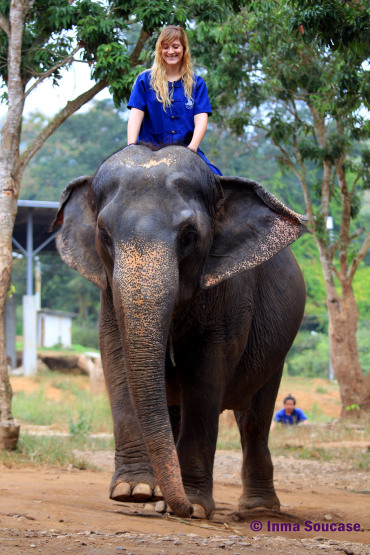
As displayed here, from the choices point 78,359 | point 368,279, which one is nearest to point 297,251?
point 368,279

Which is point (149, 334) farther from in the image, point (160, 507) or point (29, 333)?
point (29, 333)

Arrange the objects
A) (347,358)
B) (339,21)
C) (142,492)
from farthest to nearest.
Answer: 1. (347,358)
2. (339,21)
3. (142,492)

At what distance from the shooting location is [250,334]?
5.93 meters

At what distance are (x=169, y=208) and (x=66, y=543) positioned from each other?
67.1 inches

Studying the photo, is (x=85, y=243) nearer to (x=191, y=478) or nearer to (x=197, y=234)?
(x=197, y=234)

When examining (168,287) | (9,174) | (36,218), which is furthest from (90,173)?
(168,287)

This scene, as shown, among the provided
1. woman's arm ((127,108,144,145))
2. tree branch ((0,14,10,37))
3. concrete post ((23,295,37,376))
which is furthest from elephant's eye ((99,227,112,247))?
concrete post ((23,295,37,376))

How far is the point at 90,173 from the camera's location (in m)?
41.5

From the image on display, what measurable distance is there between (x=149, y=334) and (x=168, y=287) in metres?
0.25

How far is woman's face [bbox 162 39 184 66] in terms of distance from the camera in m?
4.92

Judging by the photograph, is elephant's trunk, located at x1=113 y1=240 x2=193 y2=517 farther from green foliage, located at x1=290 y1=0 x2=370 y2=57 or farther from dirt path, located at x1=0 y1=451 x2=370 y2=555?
green foliage, located at x1=290 y1=0 x2=370 y2=57

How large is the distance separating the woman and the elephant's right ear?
442mm

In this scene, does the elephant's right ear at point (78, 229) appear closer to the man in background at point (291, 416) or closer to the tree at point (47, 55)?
the tree at point (47, 55)

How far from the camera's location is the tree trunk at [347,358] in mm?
15705
